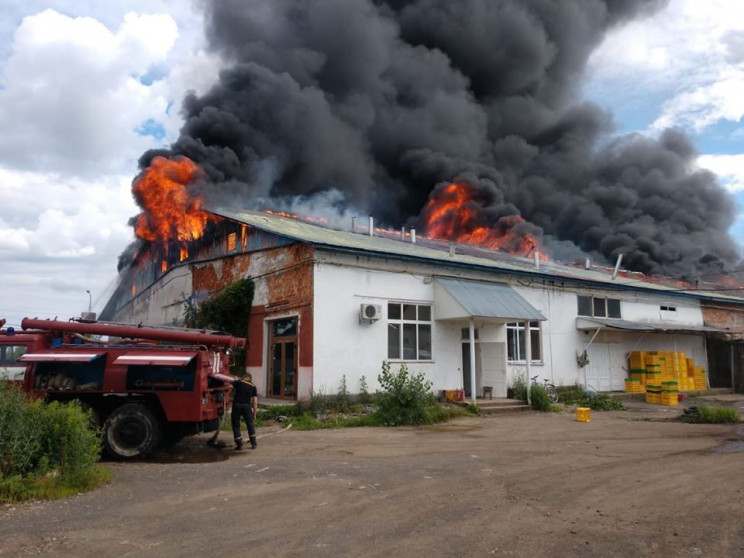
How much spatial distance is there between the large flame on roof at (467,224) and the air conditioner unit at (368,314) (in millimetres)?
29125

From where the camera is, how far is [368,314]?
16.2 meters

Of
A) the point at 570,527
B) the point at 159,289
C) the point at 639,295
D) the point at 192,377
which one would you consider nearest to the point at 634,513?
the point at 570,527

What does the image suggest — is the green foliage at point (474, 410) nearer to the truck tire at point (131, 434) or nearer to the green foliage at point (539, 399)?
the green foliage at point (539, 399)

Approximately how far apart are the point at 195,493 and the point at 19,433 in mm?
2195

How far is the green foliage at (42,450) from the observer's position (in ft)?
21.6

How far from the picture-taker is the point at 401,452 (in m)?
10.2

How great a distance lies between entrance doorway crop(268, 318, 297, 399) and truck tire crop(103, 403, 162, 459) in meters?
6.77

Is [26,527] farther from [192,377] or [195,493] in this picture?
[192,377]

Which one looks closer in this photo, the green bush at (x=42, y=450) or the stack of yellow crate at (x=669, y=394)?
the green bush at (x=42, y=450)

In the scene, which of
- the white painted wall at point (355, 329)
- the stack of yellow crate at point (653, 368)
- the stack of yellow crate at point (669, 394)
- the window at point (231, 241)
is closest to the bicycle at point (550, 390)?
the white painted wall at point (355, 329)

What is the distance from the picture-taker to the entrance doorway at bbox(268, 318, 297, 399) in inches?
651

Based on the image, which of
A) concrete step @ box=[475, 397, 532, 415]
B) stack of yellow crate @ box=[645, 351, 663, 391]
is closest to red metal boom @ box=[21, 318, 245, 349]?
concrete step @ box=[475, 397, 532, 415]

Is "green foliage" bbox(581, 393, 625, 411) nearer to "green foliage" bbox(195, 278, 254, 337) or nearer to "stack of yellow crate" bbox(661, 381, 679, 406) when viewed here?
"stack of yellow crate" bbox(661, 381, 679, 406)

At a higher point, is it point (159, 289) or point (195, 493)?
point (159, 289)
